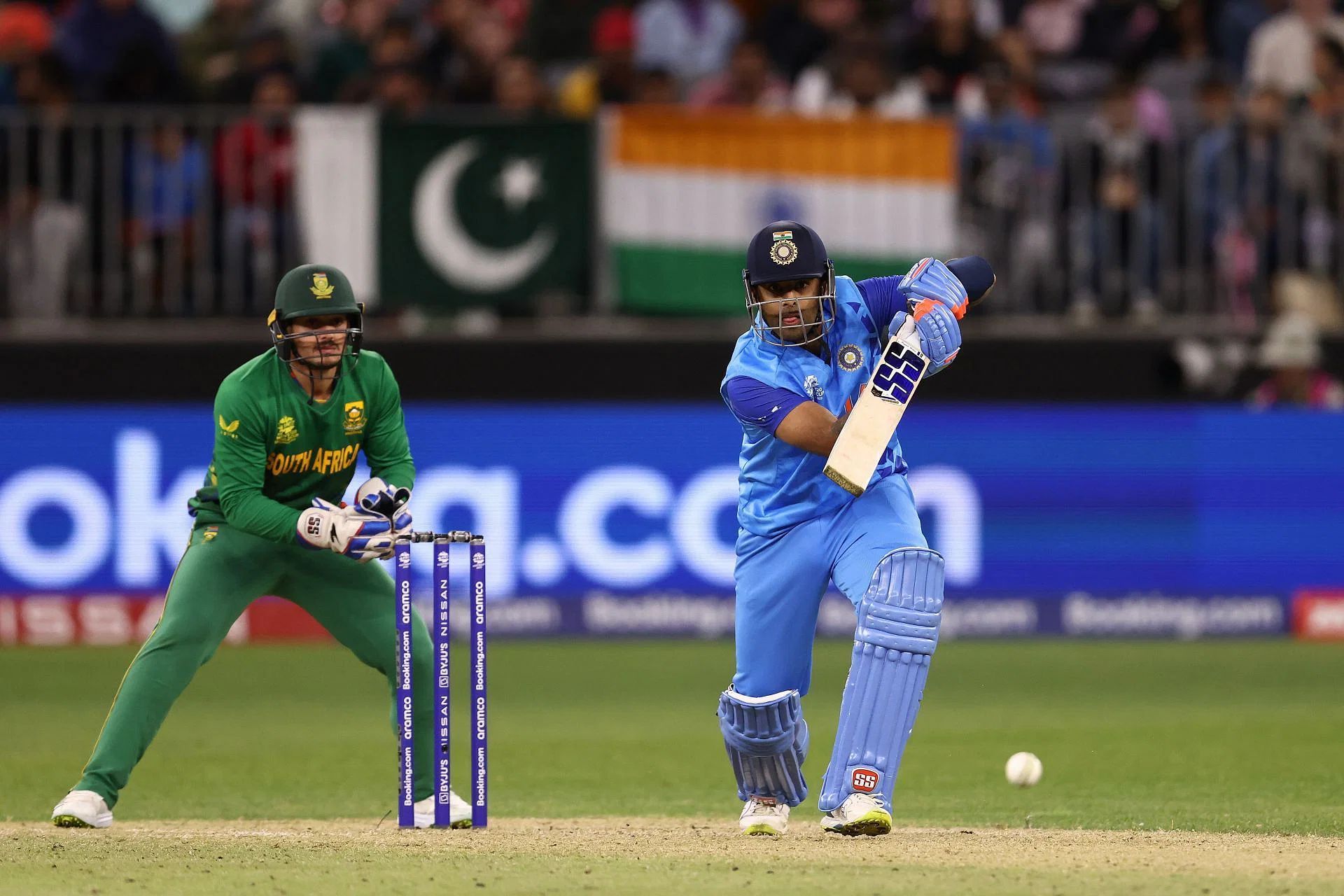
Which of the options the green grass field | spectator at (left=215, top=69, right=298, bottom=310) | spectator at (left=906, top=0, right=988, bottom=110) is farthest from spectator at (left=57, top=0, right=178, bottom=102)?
spectator at (left=906, top=0, right=988, bottom=110)

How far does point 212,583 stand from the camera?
24.7 feet

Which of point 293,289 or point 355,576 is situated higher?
point 293,289

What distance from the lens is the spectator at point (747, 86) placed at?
48.6 feet

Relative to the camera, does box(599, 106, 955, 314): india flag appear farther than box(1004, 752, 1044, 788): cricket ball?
Yes

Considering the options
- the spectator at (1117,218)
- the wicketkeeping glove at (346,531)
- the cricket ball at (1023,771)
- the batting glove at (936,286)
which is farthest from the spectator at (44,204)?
the batting glove at (936,286)

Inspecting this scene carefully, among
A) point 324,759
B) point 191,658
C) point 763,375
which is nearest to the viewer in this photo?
point 763,375

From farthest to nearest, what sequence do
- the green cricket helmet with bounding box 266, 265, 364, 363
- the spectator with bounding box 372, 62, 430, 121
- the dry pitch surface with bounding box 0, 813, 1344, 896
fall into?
the spectator with bounding box 372, 62, 430, 121
the green cricket helmet with bounding box 266, 265, 364, 363
the dry pitch surface with bounding box 0, 813, 1344, 896

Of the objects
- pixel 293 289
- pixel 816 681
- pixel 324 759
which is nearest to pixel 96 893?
pixel 293 289

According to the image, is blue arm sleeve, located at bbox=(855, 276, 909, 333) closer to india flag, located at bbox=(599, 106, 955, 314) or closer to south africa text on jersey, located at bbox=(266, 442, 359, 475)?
south africa text on jersey, located at bbox=(266, 442, 359, 475)

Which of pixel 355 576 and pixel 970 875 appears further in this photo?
pixel 355 576

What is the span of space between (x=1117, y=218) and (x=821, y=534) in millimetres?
8006

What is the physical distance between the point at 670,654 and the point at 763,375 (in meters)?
7.20

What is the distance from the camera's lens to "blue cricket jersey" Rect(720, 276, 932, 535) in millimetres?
7055

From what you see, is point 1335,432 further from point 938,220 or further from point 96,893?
point 96,893
